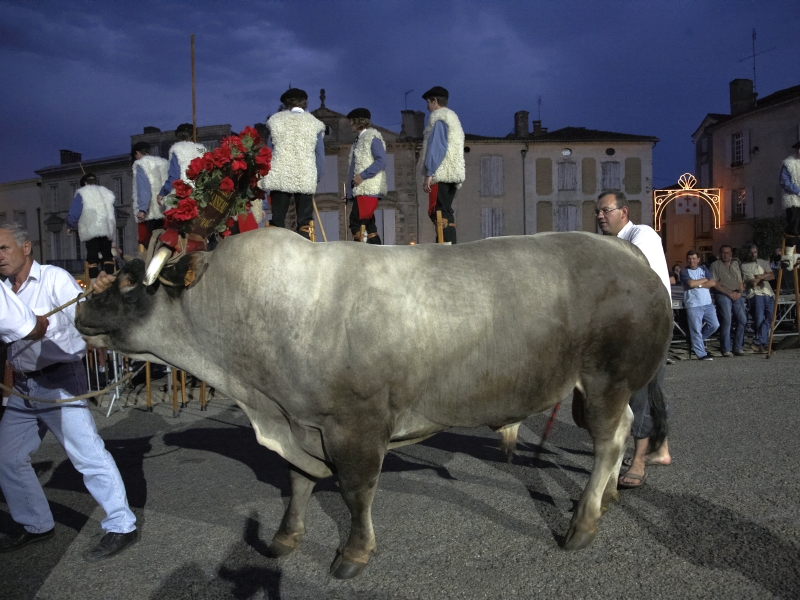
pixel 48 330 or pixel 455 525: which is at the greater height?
pixel 48 330

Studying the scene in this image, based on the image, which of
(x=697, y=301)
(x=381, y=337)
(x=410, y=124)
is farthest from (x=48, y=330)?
(x=410, y=124)

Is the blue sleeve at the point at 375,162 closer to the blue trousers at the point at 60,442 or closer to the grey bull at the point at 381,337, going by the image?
the grey bull at the point at 381,337

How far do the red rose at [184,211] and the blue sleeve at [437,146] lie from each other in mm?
4686

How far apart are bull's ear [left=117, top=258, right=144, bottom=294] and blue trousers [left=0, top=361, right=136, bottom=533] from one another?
94cm

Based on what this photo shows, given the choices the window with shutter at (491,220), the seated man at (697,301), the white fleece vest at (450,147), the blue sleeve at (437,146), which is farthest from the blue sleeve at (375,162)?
the window with shutter at (491,220)

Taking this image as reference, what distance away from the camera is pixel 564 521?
447 cm

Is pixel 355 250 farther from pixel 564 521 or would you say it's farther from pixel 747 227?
pixel 747 227

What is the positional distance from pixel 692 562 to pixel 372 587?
185 cm

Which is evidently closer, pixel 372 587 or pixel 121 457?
pixel 372 587

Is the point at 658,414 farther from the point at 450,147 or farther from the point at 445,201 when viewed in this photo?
the point at 450,147

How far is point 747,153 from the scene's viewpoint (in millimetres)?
33969

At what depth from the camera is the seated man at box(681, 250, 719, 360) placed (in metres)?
12.0

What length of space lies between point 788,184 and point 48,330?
11.1 meters

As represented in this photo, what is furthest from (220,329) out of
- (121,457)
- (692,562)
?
(121,457)
